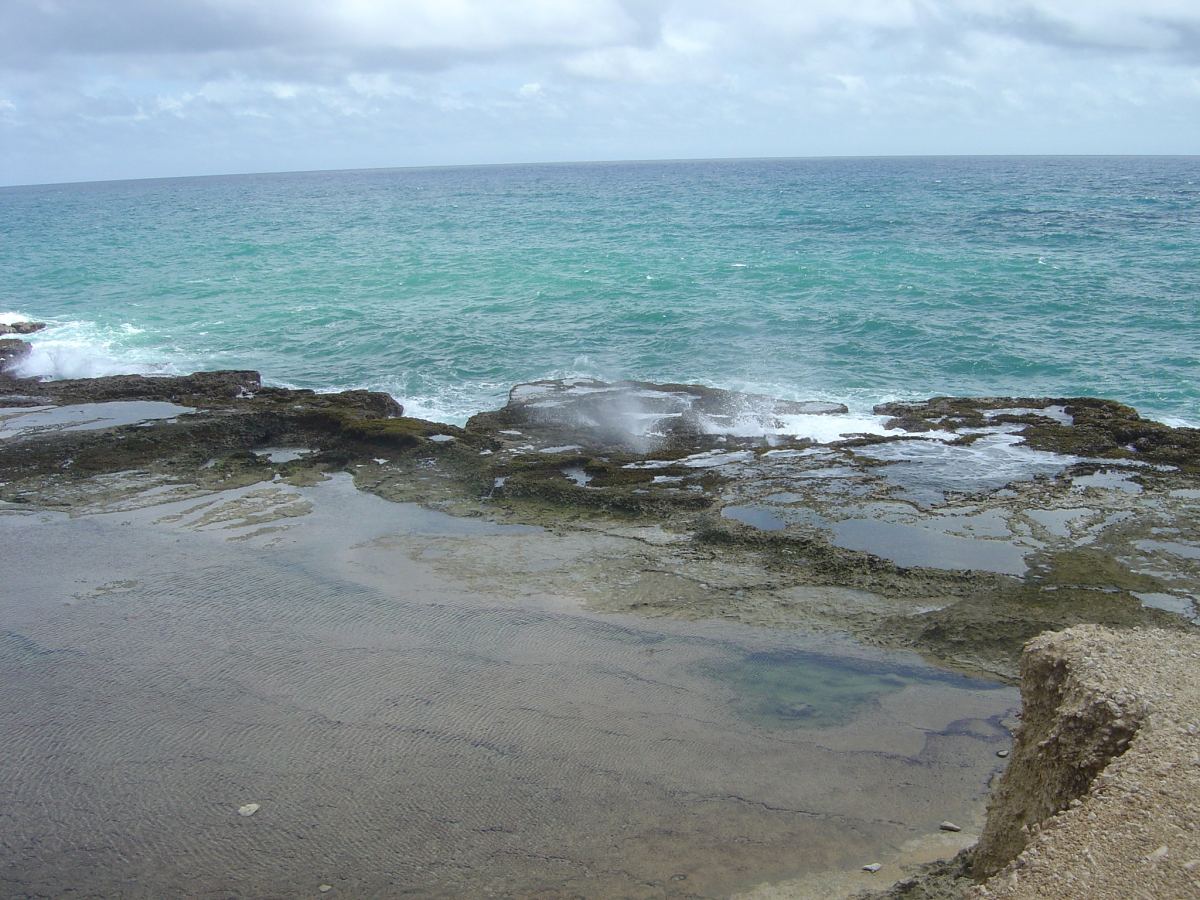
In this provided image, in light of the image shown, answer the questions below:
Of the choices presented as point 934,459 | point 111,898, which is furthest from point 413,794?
point 934,459

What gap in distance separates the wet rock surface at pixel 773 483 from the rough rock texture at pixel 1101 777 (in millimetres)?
2854

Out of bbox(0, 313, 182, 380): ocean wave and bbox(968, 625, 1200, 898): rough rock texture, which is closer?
bbox(968, 625, 1200, 898): rough rock texture

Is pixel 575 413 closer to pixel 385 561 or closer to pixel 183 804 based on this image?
pixel 385 561

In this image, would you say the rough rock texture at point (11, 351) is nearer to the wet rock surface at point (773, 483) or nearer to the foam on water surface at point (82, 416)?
the wet rock surface at point (773, 483)

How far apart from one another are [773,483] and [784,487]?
0.67 ft

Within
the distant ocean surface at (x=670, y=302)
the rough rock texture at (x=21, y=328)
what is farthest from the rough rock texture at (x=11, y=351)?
the rough rock texture at (x=21, y=328)

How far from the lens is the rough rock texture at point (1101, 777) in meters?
4.33

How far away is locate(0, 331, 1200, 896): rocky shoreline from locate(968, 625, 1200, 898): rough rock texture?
0.16ft

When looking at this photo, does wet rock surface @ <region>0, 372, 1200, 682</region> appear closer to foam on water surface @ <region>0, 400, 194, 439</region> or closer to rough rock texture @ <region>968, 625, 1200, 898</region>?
foam on water surface @ <region>0, 400, 194, 439</region>

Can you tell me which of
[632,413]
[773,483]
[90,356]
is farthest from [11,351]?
[773,483]

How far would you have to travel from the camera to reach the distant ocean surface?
22.2 m

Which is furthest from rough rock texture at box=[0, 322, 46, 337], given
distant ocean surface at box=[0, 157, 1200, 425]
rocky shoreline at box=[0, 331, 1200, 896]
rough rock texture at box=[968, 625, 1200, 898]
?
rough rock texture at box=[968, 625, 1200, 898]

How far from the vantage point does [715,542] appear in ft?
36.5

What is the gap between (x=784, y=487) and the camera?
12758mm
